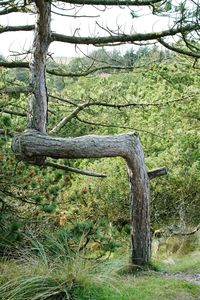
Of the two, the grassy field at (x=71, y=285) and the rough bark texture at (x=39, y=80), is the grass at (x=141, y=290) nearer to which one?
the grassy field at (x=71, y=285)

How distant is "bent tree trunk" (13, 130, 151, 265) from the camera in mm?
4938

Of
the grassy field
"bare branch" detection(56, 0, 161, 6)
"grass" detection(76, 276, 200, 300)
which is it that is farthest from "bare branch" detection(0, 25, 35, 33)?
"grass" detection(76, 276, 200, 300)

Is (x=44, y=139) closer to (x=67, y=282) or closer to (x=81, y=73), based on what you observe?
(x=67, y=282)

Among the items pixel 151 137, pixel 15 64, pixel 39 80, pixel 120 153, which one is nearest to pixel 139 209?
pixel 120 153

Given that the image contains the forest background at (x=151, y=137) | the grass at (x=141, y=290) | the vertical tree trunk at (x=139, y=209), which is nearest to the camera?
the grass at (x=141, y=290)

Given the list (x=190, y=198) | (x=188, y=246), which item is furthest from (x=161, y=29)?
(x=190, y=198)

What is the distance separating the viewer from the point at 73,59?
6.77 metres

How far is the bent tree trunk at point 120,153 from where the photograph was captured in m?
4.94

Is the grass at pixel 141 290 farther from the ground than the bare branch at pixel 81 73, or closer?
closer

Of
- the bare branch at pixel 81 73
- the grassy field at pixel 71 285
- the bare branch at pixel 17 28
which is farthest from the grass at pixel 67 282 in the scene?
the bare branch at pixel 81 73

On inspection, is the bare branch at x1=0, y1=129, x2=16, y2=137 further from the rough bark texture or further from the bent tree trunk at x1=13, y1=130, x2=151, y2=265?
the rough bark texture

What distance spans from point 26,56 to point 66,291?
8.60ft

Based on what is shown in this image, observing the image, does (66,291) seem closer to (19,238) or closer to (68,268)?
(68,268)

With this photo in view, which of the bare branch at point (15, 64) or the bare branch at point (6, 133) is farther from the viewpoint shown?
the bare branch at point (15, 64)
